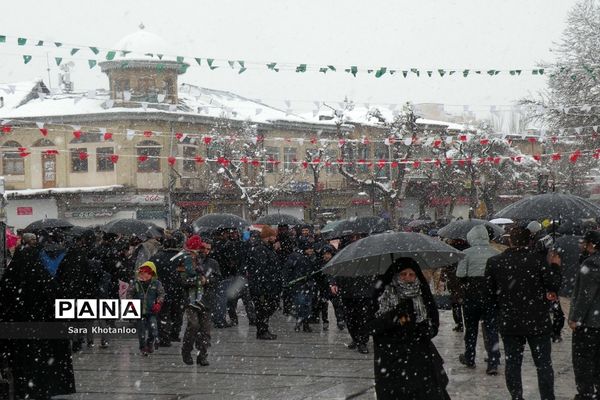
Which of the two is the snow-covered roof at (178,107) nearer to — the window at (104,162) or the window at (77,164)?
the window at (104,162)

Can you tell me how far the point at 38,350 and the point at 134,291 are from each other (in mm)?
5838

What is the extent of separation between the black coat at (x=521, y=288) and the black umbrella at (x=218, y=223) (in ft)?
36.5

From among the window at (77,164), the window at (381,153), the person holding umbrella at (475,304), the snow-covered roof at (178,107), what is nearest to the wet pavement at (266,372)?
the person holding umbrella at (475,304)

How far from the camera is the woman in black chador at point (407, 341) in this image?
24.9 feet

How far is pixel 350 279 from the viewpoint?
1388cm

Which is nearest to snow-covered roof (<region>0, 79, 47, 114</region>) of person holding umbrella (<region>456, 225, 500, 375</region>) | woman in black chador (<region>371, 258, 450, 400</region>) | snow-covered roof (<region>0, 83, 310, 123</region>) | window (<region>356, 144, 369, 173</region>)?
snow-covered roof (<region>0, 83, 310, 123</region>)

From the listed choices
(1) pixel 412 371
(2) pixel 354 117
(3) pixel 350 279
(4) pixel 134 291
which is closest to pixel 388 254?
(3) pixel 350 279

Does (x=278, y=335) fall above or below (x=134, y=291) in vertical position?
below

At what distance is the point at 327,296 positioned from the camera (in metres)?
17.7

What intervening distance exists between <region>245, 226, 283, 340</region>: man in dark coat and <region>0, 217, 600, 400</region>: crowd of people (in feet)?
0.07

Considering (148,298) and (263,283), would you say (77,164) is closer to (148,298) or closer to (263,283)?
(263,283)

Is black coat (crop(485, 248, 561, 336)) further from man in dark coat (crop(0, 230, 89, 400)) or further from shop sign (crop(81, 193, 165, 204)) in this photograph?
shop sign (crop(81, 193, 165, 204))

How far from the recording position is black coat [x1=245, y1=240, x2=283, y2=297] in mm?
16188

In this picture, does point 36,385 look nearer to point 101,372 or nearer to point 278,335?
point 101,372
